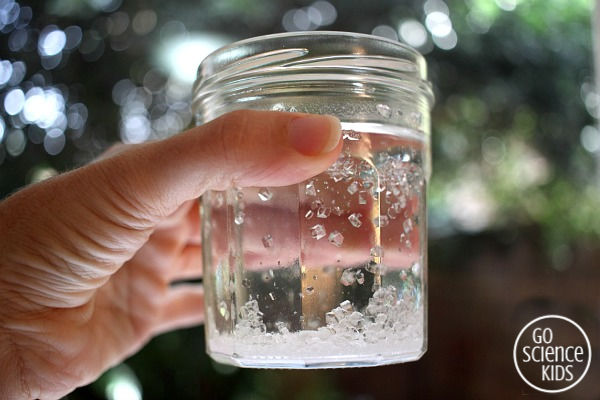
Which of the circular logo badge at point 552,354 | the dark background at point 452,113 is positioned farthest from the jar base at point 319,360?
the dark background at point 452,113

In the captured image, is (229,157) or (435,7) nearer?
(229,157)

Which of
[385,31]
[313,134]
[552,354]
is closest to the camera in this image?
[313,134]

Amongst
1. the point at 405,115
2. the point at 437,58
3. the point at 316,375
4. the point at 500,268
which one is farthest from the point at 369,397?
the point at 405,115

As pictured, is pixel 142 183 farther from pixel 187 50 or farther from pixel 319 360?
pixel 187 50

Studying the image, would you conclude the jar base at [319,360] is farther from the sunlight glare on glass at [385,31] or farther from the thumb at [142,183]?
the sunlight glare on glass at [385,31]

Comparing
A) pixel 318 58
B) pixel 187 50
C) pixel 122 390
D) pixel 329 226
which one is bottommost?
pixel 122 390

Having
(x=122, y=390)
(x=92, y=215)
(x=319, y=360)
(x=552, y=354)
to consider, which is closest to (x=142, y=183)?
(x=92, y=215)
